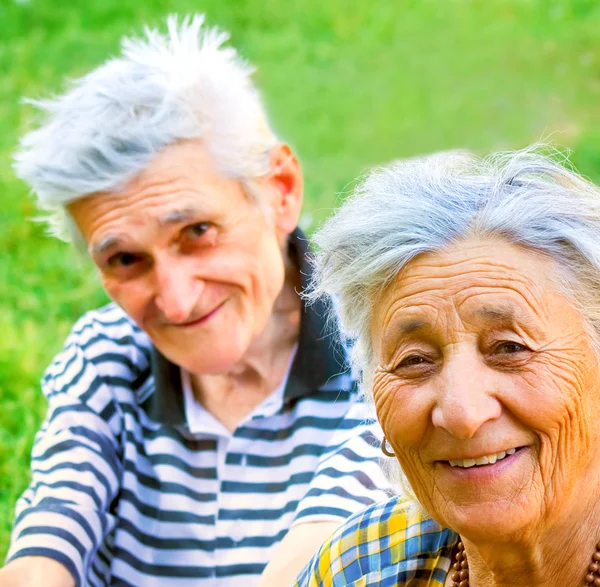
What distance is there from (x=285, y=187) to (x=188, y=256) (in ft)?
1.45

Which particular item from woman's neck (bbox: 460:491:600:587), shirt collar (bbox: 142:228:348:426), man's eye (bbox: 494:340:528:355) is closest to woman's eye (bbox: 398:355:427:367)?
man's eye (bbox: 494:340:528:355)

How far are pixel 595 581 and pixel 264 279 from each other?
1.45 m

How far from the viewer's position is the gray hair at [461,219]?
74.4 inches

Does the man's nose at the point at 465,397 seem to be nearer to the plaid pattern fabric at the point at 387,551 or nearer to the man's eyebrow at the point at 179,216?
the plaid pattern fabric at the point at 387,551

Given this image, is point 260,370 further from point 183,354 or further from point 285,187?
point 285,187

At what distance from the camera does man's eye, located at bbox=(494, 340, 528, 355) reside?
1.86 metres

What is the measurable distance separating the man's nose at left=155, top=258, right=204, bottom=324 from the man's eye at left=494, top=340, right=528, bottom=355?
132 centimetres

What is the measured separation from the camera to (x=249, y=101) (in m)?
3.31

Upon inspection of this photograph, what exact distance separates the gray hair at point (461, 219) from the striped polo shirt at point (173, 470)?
3.09ft

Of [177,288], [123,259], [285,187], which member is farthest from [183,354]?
[285,187]

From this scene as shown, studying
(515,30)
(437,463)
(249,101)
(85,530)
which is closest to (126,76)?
(249,101)

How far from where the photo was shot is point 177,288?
3.02m

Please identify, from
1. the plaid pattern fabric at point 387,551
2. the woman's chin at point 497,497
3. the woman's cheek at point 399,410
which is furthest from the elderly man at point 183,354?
the woman's chin at point 497,497

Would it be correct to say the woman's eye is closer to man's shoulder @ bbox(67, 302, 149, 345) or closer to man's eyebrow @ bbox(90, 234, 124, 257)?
man's eyebrow @ bbox(90, 234, 124, 257)
